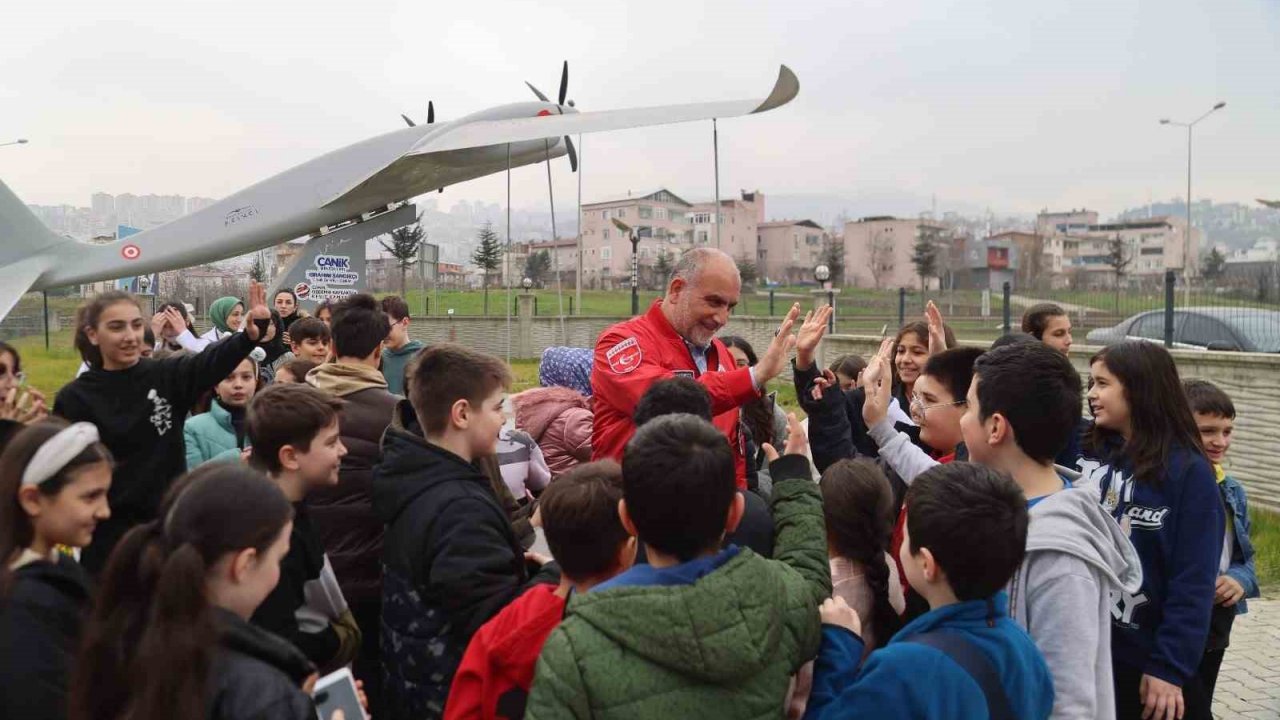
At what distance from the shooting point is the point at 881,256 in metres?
95.9

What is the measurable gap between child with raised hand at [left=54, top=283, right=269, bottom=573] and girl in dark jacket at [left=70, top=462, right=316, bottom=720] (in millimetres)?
1799

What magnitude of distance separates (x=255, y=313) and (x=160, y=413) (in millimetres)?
554

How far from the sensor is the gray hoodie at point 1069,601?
2.16 m

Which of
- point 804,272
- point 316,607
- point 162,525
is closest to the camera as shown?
point 162,525

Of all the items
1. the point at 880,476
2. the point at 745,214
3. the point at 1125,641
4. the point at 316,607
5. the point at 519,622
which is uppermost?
the point at 745,214

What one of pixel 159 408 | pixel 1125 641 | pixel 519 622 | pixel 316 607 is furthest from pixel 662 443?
pixel 159 408

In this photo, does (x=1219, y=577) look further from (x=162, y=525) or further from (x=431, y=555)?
(x=162, y=525)

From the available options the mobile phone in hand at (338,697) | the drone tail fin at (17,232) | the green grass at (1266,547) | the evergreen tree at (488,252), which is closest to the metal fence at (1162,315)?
the green grass at (1266,547)

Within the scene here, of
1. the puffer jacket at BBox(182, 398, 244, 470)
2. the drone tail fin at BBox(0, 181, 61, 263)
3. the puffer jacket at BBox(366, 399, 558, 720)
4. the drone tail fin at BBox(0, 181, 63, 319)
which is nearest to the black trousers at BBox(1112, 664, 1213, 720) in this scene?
the puffer jacket at BBox(366, 399, 558, 720)

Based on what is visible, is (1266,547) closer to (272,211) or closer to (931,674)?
(931,674)

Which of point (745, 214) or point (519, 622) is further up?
point (745, 214)

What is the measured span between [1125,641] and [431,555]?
230 centimetres

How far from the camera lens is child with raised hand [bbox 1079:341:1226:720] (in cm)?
275

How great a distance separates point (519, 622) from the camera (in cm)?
206
